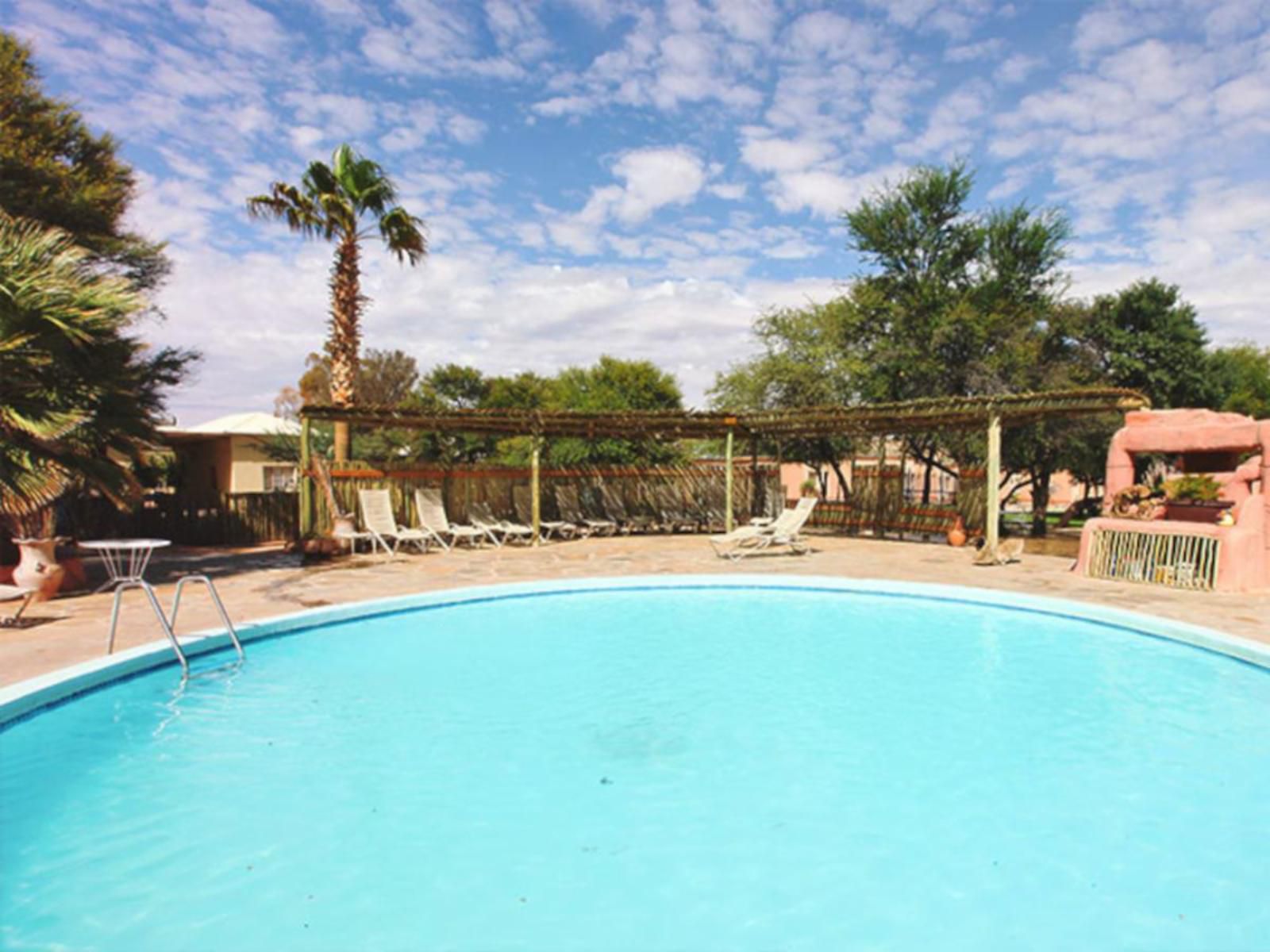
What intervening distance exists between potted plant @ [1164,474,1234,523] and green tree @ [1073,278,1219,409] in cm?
1151

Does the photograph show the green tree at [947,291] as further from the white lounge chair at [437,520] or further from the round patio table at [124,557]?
the round patio table at [124,557]

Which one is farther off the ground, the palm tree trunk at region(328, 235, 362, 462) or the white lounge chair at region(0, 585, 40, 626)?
the palm tree trunk at region(328, 235, 362, 462)

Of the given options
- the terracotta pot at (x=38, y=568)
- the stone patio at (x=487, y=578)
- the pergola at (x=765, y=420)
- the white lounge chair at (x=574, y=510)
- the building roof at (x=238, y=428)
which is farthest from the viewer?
the building roof at (x=238, y=428)

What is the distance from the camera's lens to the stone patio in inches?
267

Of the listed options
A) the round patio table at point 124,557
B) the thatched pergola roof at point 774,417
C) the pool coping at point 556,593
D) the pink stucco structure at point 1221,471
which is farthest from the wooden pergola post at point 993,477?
the round patio table at point 124,557

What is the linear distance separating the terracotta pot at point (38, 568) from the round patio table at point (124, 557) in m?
0.33

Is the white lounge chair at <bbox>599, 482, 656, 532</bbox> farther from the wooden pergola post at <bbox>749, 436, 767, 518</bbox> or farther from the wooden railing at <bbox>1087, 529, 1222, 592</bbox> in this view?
the wooden railing at <bbox>1087, 529, 1222, 592</bbox>

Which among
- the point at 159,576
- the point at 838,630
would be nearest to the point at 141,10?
the point at 159,576

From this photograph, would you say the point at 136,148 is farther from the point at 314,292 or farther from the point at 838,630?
the point at 838,630

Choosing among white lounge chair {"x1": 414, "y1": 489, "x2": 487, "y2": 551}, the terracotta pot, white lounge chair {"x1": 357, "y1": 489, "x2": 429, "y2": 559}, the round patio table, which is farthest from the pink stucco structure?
the terracotta pot

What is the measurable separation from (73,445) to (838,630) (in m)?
9.41

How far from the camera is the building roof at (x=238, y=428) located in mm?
19406

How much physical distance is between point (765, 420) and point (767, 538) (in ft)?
11.7

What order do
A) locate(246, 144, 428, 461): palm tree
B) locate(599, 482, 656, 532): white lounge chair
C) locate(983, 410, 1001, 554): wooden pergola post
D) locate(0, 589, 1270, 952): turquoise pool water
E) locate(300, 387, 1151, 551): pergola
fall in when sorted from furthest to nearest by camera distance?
locate(599, 482, 656, 532): white lounge chair → locate(246, 144, 428, 461): palm tree → locate(983, 410, 1001, 554): wooden pergola post → locate(300, 387, 1151, 551): pergola → locate(0, 589, 1270, 952): turquoise pool water
